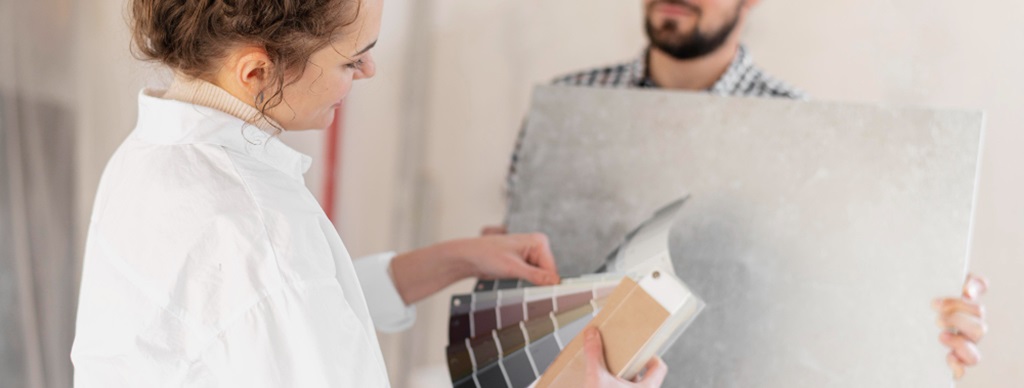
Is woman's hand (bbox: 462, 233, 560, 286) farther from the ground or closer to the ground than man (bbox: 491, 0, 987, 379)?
closer to the ground

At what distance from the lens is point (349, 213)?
7.96 feet

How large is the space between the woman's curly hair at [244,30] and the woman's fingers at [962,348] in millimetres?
986

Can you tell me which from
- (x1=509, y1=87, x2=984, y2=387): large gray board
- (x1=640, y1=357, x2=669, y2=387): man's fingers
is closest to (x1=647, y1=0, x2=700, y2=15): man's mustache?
(x1=509, y1=87, x2=984, y2=387): large gray board

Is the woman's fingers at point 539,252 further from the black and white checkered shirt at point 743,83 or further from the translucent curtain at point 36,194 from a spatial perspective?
the translucent curtain at point 36,194

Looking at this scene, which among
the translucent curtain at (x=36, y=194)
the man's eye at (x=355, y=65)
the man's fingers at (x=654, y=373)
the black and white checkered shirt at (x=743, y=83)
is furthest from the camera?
the black and white checkered shirt at (x=743, y=83)

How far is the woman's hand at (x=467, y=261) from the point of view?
1.36 metres

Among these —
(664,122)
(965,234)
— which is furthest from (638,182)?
(965,234)

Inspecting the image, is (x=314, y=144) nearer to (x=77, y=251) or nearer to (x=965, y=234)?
(x=77, y=251)

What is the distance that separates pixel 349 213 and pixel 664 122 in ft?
4.12

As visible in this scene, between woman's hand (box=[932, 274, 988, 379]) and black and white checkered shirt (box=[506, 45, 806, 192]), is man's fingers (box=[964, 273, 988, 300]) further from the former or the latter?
black and white checkered shirt (box=[506, 45, 806, 192])

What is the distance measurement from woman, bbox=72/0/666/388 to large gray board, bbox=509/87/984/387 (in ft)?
2.14

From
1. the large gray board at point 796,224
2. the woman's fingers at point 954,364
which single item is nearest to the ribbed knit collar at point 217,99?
the large gray board at point 796,224

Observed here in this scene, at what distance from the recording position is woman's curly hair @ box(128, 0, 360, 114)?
81 cm

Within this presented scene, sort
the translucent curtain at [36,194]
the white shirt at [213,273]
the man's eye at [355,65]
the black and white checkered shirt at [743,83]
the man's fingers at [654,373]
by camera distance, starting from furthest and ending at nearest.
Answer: the black and white checkered shirt at [743,83] → the translucent curtain at [36,194] → the man's fingers at [654,373] → the man's eye at [355,65] → the white shirt at [213,273]
